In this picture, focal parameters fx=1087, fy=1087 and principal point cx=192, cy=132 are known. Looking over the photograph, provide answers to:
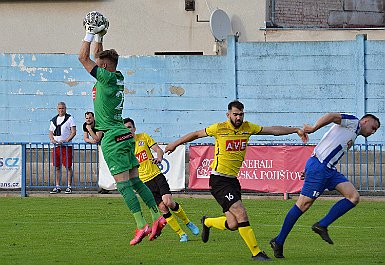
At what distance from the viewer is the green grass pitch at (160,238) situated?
1253cm

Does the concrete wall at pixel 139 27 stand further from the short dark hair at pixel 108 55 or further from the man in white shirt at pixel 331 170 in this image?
the short dark hair at pixel 108 55

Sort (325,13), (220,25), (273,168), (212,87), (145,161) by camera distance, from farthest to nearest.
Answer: (325,13) < (220,25) < (212,87) < (273,168) < (145,161)

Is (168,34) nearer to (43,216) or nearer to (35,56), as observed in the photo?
(35,56)

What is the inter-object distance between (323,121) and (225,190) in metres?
1.54

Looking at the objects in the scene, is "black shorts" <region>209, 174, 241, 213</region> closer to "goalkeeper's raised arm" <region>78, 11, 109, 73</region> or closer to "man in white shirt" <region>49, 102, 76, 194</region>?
"goalkeeper's raised arm" <region>78, 11, 109, 73</region>

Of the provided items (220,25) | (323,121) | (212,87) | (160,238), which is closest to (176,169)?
(212,87)

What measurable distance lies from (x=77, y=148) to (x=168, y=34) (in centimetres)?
671

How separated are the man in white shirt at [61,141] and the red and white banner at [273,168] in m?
3.34

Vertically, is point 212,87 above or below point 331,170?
above

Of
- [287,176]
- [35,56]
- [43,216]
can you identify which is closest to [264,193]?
[287,176]

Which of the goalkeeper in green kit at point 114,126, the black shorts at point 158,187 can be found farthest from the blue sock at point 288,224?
the black shorts at point 158,187

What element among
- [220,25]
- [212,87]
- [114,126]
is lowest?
[114,126]

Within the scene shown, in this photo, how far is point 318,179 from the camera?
1305 cm

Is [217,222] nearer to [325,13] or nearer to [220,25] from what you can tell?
[220,25]
